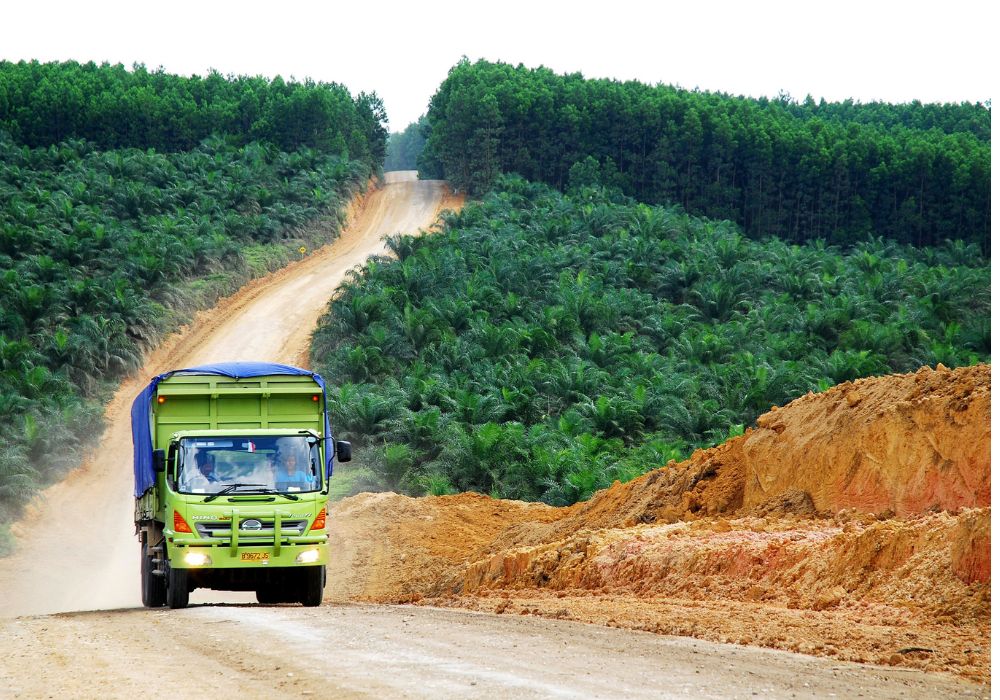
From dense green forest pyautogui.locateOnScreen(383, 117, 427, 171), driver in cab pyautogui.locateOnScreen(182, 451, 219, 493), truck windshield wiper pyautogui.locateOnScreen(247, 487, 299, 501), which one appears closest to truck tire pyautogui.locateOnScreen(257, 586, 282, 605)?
truck windshield wiper pyautogui.locateOnScreen(247, 487, 299, 501)

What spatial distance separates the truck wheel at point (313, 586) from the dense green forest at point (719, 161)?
4884 cm

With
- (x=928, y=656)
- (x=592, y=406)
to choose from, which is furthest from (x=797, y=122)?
(x=928, y=656)

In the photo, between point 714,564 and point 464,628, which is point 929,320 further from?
point 464,628

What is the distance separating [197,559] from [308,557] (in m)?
1.34

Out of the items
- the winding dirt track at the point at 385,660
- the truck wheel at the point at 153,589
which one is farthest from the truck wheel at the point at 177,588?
the truck wheel at the point at 153,589

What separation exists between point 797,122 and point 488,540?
178 feet

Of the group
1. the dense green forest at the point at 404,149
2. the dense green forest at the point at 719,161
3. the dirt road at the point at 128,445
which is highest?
the dense green forest at the point at 404,149

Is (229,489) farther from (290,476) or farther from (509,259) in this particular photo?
(509,259)

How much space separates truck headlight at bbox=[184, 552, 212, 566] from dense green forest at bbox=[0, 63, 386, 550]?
11802 millimetres

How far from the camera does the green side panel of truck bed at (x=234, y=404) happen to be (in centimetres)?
1557

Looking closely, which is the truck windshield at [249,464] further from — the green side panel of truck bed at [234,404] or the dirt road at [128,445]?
the dirt road at [128,445]

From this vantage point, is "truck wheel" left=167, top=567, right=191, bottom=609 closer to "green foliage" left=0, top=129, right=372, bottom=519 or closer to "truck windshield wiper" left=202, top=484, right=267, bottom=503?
"truck windshield wiper" left=202, top=484, right=267, bottom=503

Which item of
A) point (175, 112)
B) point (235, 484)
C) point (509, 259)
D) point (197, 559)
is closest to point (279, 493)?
point (235, 484)

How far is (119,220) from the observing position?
4762 cm
